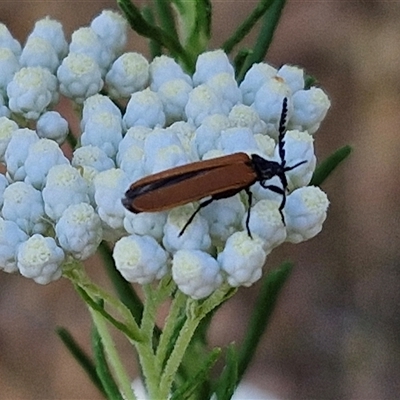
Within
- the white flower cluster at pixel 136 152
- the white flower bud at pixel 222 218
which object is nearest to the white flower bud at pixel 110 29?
the white flower cluster at pixel 136 152

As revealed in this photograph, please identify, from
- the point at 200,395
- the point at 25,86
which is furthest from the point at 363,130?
the point at 25,86

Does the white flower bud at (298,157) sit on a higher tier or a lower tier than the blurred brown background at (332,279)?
higher

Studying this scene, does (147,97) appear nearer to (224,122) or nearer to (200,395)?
(224,122)

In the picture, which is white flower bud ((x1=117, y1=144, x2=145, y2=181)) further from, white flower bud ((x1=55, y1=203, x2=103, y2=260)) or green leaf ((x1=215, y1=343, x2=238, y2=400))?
green leaf ((x1=215, y1=343, x2=238, y2=400))

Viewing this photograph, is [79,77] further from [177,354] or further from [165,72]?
[177,354]

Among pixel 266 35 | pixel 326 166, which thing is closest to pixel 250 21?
pixel 266 35

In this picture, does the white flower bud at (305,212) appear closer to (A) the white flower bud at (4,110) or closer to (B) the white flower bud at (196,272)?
(B) the white flower bud at (196,272)
